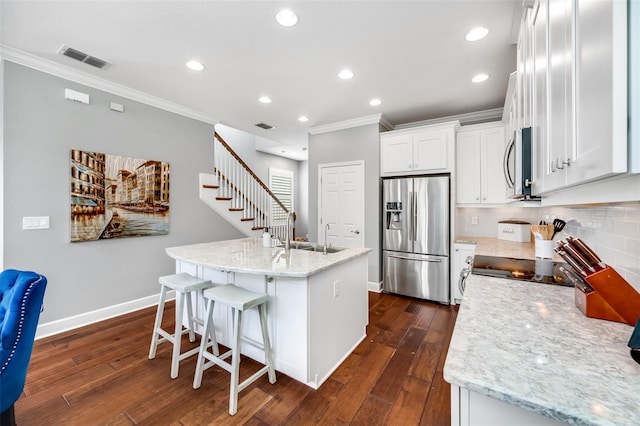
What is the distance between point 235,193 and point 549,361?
475 centimetres

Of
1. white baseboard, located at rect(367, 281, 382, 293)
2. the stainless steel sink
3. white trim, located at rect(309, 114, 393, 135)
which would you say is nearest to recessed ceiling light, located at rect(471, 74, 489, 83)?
white trim, located at rect(309, 114, 393, 135)

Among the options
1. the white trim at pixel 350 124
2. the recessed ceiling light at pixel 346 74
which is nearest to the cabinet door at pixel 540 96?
the recessed ceiling light at pixel 346 74

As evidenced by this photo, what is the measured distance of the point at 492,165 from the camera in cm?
353

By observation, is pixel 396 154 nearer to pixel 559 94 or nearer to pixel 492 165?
pixel 492 165

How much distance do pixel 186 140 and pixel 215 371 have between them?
318 centimetres

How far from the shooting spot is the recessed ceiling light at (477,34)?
214 cm

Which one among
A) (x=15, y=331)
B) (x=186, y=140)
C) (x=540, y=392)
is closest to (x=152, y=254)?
(x=186, y=140)

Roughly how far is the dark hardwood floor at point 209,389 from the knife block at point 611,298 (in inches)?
46.3

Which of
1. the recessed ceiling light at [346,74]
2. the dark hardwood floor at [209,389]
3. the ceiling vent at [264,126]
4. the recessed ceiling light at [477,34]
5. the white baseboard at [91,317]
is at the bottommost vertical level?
the dark hardwood floor at [209,389]

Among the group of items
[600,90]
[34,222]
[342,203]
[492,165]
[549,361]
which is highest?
[492,165]

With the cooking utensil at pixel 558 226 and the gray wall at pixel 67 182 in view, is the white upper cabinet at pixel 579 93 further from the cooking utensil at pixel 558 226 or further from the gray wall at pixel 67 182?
the gray wall at pixel 67 182

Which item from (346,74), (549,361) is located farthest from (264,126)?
(549,361)

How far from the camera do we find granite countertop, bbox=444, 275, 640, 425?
1.95ft

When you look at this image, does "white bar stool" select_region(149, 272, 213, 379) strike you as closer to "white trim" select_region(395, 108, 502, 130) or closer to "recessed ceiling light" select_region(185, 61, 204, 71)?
"recessed ceiling light" select_region(185, 61, 204, 71)
